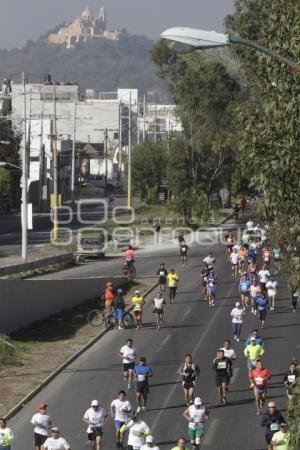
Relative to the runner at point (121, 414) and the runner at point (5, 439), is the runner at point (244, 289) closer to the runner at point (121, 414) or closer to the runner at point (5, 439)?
the runner at point (121, 414)

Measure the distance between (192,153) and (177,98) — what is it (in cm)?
374

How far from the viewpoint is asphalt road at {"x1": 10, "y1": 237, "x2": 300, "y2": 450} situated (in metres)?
23.3

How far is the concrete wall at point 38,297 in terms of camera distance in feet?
118

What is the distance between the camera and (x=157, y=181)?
3460 inches

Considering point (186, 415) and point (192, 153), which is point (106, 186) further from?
point (186, 415)

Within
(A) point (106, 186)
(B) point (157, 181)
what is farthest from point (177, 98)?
(A) point (106, 186)

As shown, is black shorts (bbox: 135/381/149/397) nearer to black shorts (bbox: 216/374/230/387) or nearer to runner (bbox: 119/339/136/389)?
black shorts (bbox: 216/374/230/387)

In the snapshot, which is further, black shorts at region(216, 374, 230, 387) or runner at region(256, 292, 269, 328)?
runner at region(256, 292, 269, 328)

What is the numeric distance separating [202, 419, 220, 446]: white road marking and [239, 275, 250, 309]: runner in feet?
48.7

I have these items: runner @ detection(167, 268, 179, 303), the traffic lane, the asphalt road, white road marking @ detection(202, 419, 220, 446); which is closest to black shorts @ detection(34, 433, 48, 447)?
the asphalt road

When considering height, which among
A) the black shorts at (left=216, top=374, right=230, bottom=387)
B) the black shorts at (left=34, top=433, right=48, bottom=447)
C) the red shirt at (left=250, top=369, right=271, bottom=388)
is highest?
the red shirt at (left=250, top=369, right=271, bottom=388)

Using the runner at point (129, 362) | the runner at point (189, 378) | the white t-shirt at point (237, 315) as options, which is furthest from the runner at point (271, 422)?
the white t-shirt at point (237, 315)

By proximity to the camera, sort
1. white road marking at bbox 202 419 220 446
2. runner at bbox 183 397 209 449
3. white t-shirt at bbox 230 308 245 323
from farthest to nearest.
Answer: white t-shirt at bbox 230 308 245 323, white road marking at bbox 202 419 220 446, runner at bbox 183 397 209 449

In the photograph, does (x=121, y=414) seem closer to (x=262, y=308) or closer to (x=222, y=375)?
(x=222, y=375)
